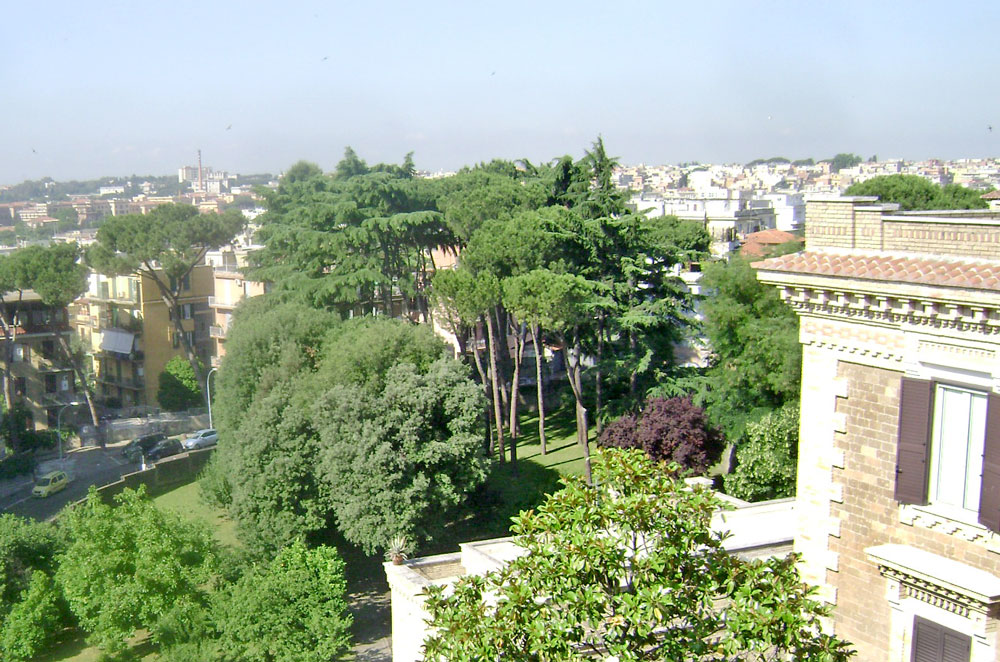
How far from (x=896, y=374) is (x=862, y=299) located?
67 centimetres

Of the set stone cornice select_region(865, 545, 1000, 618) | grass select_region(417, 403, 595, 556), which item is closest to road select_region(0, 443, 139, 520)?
grass select_region(417, 403, 595, 556)

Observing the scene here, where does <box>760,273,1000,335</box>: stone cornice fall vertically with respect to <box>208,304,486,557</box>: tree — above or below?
above

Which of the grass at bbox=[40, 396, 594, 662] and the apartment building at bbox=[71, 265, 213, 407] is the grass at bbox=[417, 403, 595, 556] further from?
the apartment building at bbox=[71, 265, 213, 407]

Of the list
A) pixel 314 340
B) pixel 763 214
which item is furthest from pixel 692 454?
pixel 763 214

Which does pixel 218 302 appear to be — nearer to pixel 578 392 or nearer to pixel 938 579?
pixel 578 392

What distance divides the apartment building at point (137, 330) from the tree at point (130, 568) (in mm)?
33013

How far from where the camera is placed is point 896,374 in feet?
25.5

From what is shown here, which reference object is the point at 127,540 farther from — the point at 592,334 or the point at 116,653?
the point at 592,334

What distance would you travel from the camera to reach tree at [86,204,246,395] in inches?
1870

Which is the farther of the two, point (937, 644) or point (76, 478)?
point (76, 478)

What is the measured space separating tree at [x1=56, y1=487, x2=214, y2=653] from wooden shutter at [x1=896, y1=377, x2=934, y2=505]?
15.5 metres

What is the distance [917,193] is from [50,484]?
35118 millimetres

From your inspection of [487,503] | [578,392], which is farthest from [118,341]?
[487,503]

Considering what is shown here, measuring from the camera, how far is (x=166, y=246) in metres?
49.0
